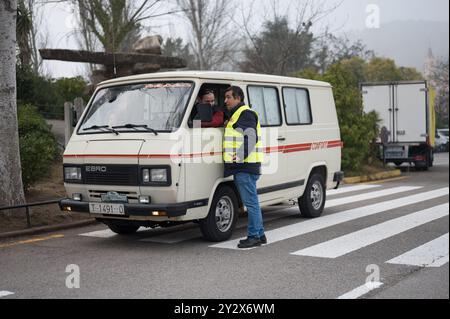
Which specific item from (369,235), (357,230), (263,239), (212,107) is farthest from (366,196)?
(212,107)

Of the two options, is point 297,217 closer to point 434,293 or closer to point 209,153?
point 209,153

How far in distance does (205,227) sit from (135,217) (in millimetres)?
967

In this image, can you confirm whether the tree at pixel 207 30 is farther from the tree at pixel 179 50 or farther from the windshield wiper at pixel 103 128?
the windshield wiper at pixel 103 128

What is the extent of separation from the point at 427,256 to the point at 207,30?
82.1 feet

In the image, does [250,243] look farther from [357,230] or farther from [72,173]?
[72,173]

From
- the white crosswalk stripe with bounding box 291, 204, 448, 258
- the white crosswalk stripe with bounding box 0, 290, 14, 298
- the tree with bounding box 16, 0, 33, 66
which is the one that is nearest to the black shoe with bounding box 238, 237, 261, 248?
the white crosswalk stripe with bounding box 291, 204, 448, 258

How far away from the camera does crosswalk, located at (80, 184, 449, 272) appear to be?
709 centimetres

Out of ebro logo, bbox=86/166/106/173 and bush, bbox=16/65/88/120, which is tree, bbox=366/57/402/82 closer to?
bush, bbox=16/65/88/120

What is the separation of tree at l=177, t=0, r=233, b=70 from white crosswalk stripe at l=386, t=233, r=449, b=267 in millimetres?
20906

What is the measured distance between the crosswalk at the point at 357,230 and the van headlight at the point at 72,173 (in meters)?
Result: 1.15
